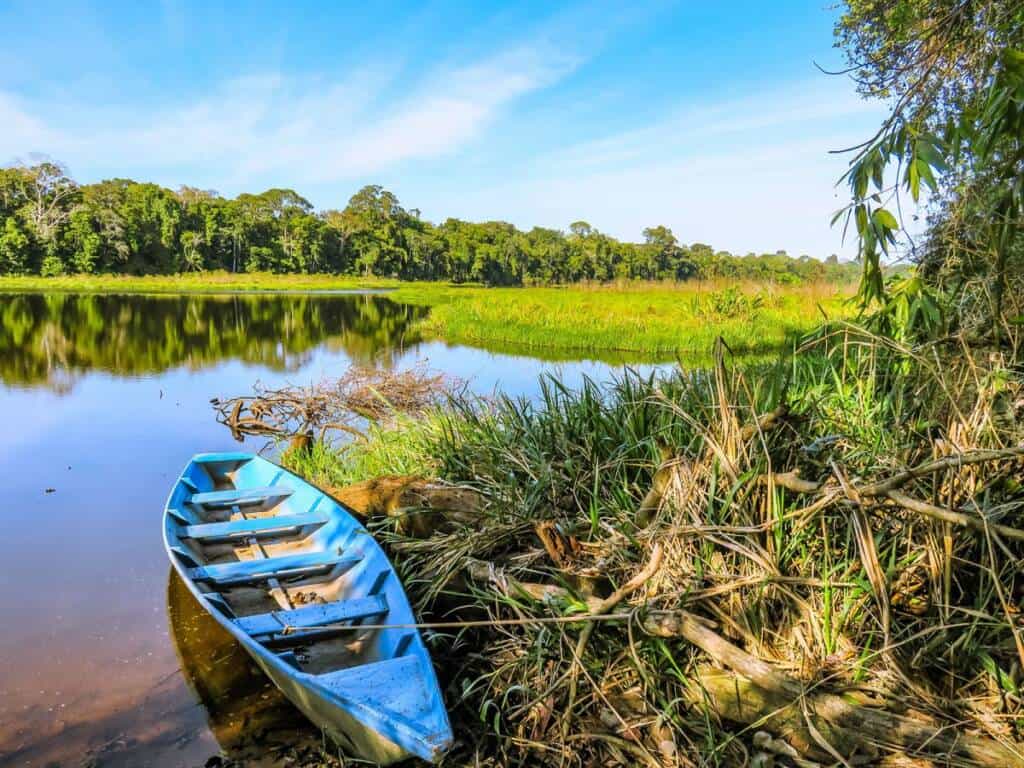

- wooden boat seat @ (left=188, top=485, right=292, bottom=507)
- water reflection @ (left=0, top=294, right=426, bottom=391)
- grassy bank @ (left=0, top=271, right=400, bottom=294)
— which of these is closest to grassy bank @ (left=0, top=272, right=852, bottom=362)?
water reflection @ (left=0, top=294, right=426, bottom=391)

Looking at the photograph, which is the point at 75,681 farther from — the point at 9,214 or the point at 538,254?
the point at 538,254

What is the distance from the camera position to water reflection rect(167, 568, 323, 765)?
3.35 meters

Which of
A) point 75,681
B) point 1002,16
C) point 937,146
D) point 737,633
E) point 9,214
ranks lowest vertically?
point 75,681

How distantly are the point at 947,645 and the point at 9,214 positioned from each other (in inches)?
2738

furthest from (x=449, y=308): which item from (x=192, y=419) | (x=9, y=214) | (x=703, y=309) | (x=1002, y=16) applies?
(x=9, y=214)

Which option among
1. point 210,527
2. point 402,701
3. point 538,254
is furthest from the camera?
point 538,254

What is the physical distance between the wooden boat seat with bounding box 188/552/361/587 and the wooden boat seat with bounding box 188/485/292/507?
129 centimetres

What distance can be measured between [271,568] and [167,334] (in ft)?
69.0

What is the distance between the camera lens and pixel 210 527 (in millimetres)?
4938

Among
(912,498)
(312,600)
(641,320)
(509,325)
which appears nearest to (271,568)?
(312,600)

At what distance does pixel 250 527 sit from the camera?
4918mm

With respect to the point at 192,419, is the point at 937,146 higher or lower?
higher

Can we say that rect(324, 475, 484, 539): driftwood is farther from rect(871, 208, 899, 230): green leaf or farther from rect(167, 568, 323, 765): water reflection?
rect(871, 208, 899, 230): green leaf

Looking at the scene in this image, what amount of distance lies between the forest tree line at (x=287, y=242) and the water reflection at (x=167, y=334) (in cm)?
1268
